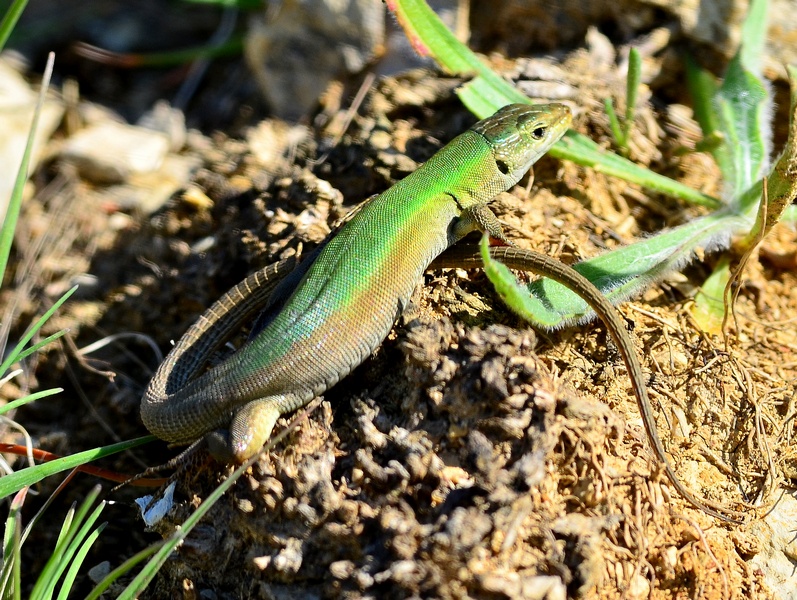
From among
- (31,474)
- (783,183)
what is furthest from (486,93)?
(31,474)

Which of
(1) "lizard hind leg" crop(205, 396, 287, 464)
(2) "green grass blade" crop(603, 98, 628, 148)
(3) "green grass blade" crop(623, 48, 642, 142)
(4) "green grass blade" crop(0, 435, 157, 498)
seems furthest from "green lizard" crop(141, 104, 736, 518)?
(3) "green grass blade" crop(623, 48, 642, 142)

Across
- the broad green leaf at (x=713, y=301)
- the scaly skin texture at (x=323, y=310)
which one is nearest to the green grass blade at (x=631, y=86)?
the scaly skin texture at (x=323, y=310)

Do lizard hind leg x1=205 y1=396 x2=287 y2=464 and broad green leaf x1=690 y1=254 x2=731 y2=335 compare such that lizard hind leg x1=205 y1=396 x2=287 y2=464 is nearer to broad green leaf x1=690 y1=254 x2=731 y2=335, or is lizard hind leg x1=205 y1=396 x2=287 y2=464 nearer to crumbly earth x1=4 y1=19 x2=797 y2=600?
crumbly earth x1=4 y1=19 x2=797 y2=600

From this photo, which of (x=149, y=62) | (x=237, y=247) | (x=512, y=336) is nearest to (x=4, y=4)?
(x=149, y=62)

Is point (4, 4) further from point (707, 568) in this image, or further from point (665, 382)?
point (707, 568)

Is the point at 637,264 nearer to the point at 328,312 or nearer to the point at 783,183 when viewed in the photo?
the point at 783,183

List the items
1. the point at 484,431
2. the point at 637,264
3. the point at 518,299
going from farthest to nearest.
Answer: the point at 637,264 < the point at 518,299 < the point at 484,431
